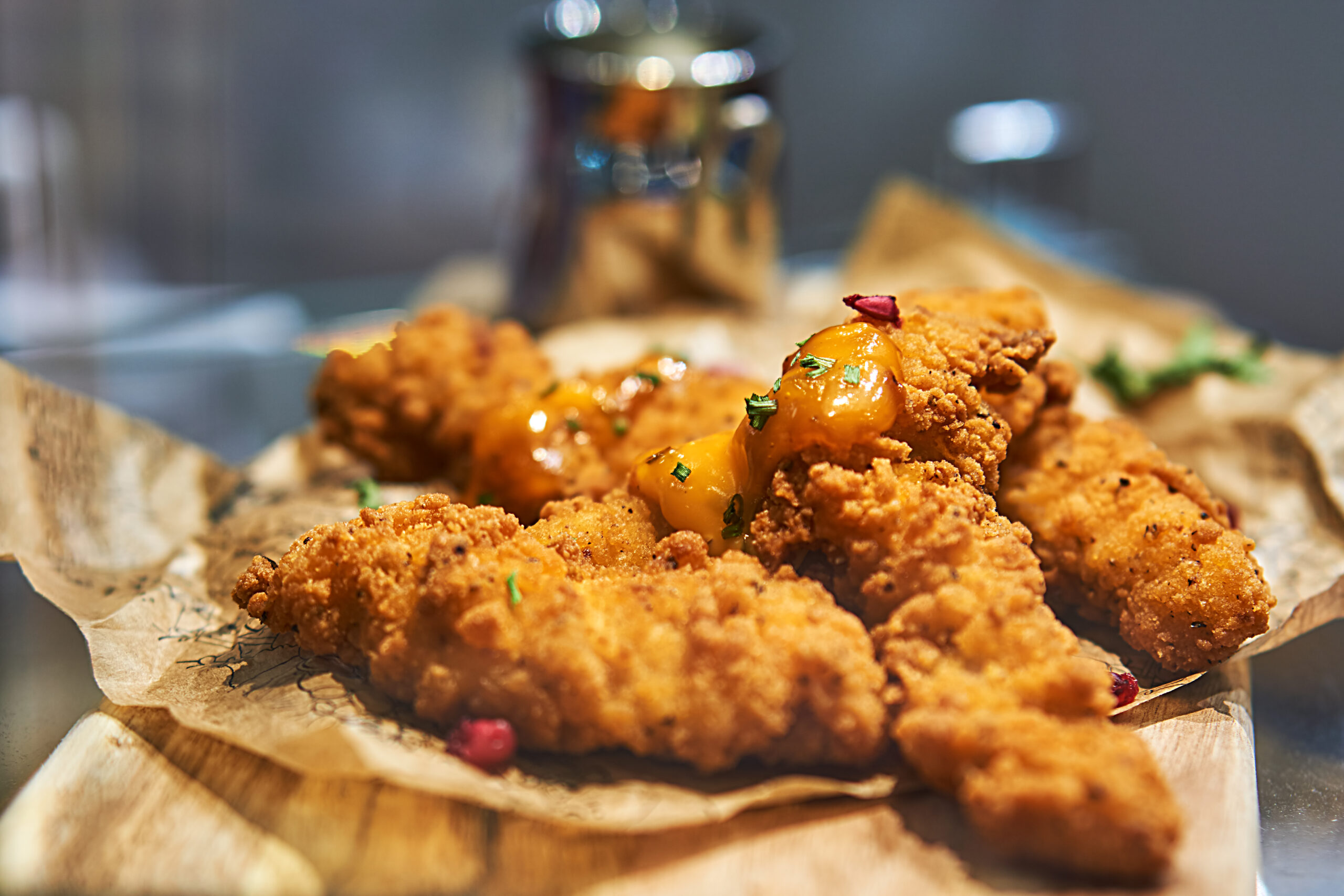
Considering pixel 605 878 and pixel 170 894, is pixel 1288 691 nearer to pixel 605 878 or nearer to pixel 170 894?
pixel 605 878

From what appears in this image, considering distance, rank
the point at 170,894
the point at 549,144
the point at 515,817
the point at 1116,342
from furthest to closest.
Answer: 1. the point at 549,144
2. the point at 1116,342
3. the point at 515,817
4. the point at 170,894

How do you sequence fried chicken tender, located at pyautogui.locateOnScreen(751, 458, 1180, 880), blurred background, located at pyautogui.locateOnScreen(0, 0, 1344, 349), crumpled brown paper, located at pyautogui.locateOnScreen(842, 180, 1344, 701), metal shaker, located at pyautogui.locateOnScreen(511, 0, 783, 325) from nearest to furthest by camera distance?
fried chicken tender, located at pyautogui.locateOnScreen(751, 458, 1180, 880) → crumpled brown paper, located at pyautogui.locateOnScreen(842, 180, 1344, 701) → metal shaker, located at pyautogui.locateOnScreen(511, 0, 783, 325) → blurred background, located at pyautogui.locateOnScreen(0, 0, 1344, 349)

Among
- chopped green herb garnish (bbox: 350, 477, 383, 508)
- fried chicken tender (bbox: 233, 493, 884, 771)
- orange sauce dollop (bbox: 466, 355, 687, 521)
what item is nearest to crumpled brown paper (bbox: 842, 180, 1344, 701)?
fried chicken tender (bbox: 233, 493, 884, 771)

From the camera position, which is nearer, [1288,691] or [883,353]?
[883,353]

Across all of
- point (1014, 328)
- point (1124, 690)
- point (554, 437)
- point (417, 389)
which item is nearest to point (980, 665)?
point (1124, 690)

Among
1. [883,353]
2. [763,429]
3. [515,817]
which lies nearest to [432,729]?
[515,817]

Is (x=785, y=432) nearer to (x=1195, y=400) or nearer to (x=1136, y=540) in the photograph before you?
(x=1136, y=540)

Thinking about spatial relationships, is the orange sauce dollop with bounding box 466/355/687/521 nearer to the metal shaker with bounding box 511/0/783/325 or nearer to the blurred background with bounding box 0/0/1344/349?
the metal shaker with bounding box 511/0/783/325
